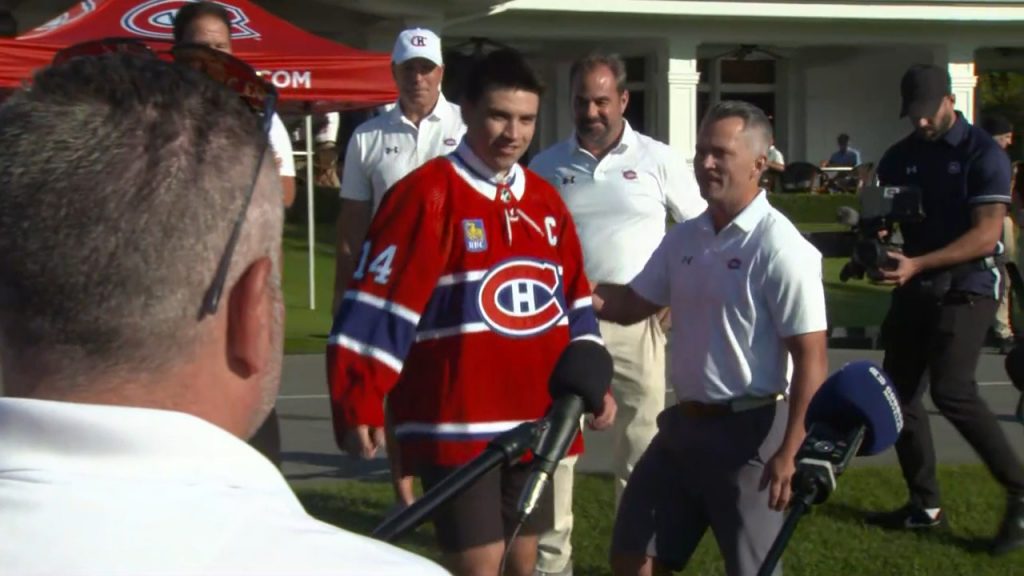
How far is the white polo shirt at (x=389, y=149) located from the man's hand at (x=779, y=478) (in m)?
2.60

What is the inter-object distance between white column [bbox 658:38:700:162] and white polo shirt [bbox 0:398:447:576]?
93.5 feet

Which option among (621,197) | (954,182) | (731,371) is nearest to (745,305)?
(731,371)

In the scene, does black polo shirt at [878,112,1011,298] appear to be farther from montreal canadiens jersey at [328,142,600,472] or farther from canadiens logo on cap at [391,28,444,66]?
montreal canadiens jersey at [328,142,600,472]

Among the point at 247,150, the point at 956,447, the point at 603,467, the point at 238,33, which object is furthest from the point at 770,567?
the point at 238,33

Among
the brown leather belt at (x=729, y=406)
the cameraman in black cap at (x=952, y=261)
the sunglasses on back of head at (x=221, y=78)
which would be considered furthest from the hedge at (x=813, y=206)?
the sunglasses on back of head at (x=221, y=78)

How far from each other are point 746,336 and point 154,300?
3.75 metres

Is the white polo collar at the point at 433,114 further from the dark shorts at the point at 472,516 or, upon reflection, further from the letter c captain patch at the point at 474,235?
the dark shorts at the point at 472,516

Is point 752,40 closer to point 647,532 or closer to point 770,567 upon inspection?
point 647,532

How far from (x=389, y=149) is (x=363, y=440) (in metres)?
2.47

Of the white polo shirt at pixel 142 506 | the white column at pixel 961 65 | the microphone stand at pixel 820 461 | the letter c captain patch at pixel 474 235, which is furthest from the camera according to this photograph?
the white column at pixel 961 65

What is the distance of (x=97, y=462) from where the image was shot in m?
1.37

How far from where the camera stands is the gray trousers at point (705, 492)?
5078mm

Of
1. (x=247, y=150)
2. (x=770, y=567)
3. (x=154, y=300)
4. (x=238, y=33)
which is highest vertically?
(x=238, y=33)

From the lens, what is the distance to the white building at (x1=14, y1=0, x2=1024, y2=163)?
25953 millimetres
